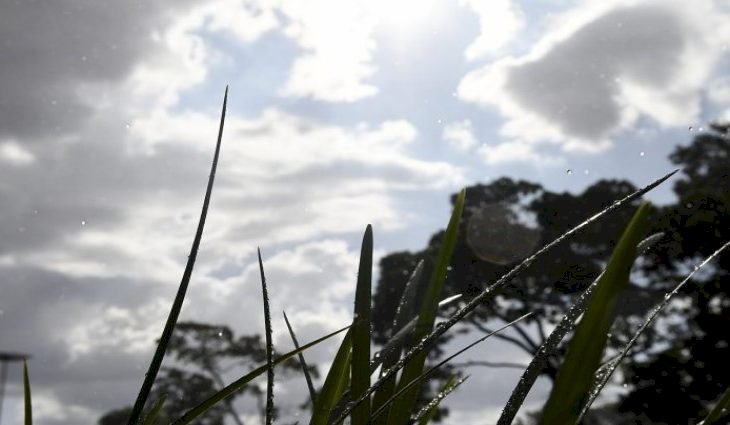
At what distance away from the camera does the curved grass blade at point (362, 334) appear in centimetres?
93

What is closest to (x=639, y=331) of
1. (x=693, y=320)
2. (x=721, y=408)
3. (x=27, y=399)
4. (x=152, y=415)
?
(x=721, y=408)

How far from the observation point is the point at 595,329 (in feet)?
1.90

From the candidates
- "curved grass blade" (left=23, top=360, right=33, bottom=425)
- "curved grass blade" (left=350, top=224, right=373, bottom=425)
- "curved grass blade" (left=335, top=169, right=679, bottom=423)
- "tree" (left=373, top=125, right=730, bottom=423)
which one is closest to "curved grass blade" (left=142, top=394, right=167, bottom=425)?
"curved grass blade" (left=23, top=360, right=33, bottom=425)

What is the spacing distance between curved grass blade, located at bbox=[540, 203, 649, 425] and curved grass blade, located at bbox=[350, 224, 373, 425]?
357mm

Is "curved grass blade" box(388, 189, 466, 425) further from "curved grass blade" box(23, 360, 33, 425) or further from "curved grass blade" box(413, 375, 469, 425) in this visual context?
"curved grass blade" box(23, 360, 33, 425)

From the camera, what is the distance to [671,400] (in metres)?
14.6

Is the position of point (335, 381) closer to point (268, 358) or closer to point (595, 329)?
point (268, 358)

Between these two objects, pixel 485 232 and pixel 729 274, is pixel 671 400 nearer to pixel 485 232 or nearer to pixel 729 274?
pixel 729 274

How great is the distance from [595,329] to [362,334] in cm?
40

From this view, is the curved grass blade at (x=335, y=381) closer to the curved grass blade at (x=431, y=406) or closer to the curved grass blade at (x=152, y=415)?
the curved grass blade at (x=431, y=406)

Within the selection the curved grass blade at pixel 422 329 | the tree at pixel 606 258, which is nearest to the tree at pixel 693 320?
the tree at pixel 606 258

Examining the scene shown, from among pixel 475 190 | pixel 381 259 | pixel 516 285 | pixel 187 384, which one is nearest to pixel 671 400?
Result: pixel 516 285

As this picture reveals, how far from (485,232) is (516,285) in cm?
158

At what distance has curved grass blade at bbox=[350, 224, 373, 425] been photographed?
93 centimetres
